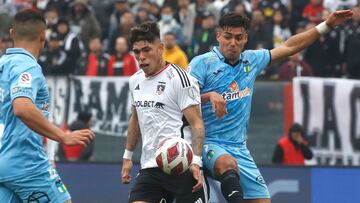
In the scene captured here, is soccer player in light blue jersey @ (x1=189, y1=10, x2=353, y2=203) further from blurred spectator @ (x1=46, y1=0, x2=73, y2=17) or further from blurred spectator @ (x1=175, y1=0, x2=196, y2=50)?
blurred spectator @ (x1=46, y1=0, x2=73, y2=17)

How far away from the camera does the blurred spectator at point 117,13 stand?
21.3 metres

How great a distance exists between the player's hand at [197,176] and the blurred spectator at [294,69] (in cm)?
845

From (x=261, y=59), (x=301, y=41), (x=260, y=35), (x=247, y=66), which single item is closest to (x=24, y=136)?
(x=247, y=66)

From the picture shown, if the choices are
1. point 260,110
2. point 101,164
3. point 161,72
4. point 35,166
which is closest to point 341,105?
point 260,110

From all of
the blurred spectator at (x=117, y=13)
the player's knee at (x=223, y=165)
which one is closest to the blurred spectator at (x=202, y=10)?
the blurred spectator at (x=117, y=13)

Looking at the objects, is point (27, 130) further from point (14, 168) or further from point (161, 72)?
point (161, 72)

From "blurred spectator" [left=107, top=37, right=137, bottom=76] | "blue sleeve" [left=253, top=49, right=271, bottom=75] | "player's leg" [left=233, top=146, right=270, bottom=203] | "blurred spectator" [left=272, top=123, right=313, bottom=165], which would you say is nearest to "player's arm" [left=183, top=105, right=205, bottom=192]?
"player's leg" [left=233, top=146, right=270, bottom=203]

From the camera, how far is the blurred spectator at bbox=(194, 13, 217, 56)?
19341mm

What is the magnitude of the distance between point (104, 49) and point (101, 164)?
6.44 m

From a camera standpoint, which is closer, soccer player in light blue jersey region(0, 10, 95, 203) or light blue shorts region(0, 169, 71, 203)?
soccer player in light blue jersey region(0, 10, 95, 203)

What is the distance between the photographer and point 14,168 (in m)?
8.71

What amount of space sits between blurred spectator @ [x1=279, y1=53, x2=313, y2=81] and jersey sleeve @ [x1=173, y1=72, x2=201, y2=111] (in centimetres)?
818

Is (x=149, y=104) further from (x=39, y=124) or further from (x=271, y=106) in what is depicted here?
(x=271, y=106)

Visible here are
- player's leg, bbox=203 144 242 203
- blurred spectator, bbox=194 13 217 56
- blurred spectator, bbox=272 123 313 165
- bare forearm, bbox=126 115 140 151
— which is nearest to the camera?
player's leg, bbox=203 144 242 203
